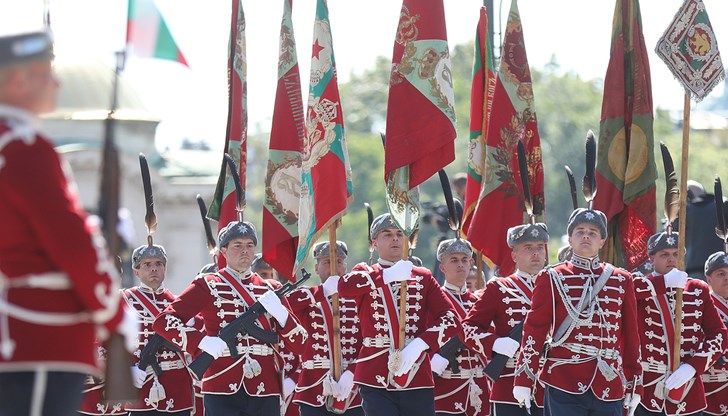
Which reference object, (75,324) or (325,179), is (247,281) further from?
(75,324)

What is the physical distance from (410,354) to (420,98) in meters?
2.07

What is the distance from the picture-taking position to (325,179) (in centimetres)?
1172

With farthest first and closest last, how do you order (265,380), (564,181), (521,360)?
(564,181) < (265,380) < (521,360)

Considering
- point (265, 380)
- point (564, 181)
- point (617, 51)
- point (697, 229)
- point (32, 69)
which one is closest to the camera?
point (32, 69)

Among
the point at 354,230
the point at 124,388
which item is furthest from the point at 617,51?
the point at 354,230

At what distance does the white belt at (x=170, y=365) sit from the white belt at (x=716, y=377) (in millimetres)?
4380

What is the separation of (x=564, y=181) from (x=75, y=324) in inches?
1916

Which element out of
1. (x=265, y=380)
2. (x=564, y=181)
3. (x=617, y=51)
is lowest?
(x=265, y=380)

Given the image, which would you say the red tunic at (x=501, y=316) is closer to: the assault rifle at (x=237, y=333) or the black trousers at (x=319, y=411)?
the black trousers at (x=319, y=411)

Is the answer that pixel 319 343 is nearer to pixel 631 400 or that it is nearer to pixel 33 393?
pixel 631 400

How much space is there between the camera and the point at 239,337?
11148 mm

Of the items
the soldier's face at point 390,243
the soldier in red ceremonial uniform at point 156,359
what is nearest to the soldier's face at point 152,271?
the soldier in red ceremonial uniform at point 156,359

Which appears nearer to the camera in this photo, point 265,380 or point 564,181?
point 265,380

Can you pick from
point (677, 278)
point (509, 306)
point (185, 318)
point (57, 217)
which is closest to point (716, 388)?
point (677, 278)
